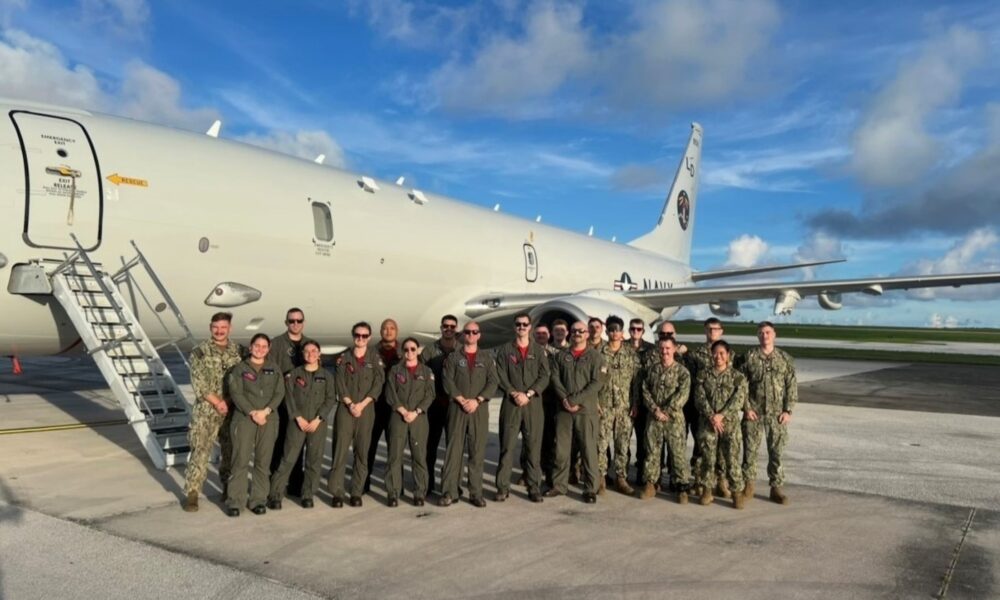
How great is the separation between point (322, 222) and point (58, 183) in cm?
365

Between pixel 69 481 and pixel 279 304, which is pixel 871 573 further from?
pixel 279 304

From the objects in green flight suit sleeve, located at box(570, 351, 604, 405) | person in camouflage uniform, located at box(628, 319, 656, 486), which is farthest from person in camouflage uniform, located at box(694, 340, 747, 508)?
green flight suit sleeve, located at box(570, 351, 604, 405)

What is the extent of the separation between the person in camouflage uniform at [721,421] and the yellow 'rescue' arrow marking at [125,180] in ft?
21.6

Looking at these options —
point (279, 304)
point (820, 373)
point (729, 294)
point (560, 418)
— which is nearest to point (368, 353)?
point (560, 418)

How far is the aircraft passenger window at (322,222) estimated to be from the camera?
10.9 meters

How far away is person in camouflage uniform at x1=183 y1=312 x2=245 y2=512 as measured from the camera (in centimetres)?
614

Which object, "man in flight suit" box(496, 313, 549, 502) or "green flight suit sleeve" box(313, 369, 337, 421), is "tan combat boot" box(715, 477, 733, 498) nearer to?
"man in flight suit" box(496, 313, 549, 502)

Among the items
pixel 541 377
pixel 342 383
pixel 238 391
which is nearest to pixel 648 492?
pixel 541 377

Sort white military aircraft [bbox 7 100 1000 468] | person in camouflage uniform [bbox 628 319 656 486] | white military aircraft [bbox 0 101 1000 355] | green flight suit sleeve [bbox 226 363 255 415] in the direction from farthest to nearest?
white military aircraft [bbox 0 101 1000 355] → white military aircraft [bbox 7 100 1000 468] → person in camouflage uniform [bbox 628 319 656 486] → green flight suit sleeve [bbox 226 363 255 415]

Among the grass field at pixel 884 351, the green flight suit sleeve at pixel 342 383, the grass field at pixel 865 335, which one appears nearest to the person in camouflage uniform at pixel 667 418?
the green flight suit sleeve at pixel 342 383

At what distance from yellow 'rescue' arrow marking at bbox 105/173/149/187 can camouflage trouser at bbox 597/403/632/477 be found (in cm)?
587

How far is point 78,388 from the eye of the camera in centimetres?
1480

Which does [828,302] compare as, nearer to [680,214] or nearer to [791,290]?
[791,290]

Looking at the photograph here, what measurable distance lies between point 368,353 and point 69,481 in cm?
315
